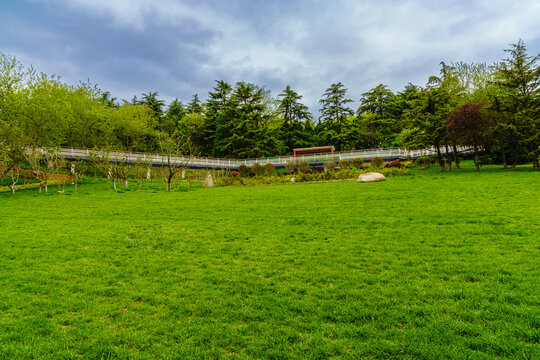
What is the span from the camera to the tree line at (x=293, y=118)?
63.0 ft

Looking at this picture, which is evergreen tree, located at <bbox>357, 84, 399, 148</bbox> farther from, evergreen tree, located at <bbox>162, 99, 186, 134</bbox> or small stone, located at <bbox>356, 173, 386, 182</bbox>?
evergreen tree, located at <bbox>162, 99, 186, 134</bbox>

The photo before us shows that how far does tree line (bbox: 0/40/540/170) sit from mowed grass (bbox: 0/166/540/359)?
15337 mm

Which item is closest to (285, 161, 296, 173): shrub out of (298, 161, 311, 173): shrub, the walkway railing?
(298, 161, 311, 173): shrub

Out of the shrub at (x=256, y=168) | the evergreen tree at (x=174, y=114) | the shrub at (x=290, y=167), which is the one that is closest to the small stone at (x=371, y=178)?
the shrub at (x=290, y=167)

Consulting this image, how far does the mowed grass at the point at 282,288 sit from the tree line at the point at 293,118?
1534cm

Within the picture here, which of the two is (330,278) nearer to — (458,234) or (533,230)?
(458,234)

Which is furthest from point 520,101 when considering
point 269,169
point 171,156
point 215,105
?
point 215,105

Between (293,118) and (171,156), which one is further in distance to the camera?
(293,118)

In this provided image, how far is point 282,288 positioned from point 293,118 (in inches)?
1785

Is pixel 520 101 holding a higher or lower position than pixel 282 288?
higher

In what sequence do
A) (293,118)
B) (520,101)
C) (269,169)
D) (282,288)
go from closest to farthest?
(282,288) < (520,101) < (269,169) < (293,118)

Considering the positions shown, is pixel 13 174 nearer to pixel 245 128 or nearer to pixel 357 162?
pixel 245 128

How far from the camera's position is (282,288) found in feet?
13.9

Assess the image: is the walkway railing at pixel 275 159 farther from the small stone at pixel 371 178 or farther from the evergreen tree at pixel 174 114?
the evergreen tree at pixel 174 114
